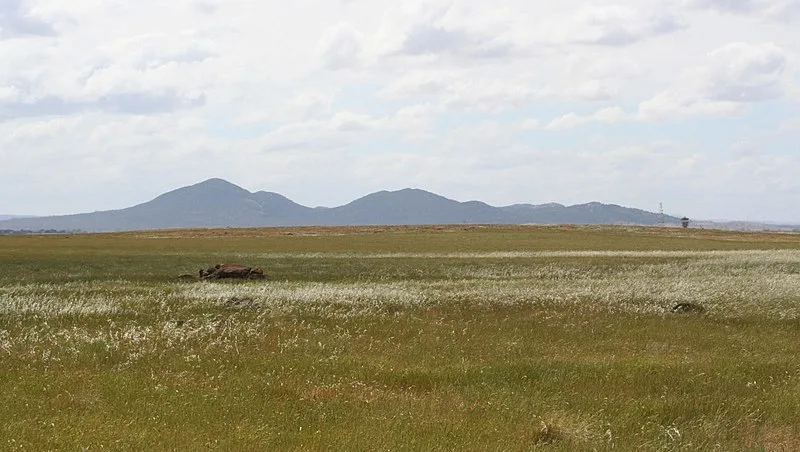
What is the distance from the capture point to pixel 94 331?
70.8 ft

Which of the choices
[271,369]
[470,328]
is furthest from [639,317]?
[271,369]

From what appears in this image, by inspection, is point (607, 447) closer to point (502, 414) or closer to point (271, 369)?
point (502, 414)

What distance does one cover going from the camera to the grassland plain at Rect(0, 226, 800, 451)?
1216 centimetres

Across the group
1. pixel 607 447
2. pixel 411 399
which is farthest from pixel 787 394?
pixel 411 399

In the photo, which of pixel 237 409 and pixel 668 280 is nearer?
pixel 237 409

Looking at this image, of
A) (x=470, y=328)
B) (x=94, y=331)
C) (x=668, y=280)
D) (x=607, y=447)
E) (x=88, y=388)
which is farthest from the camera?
(x=668, y=280)

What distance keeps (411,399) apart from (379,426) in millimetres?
2170

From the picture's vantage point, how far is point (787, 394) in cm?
1558

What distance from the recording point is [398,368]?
57.0 feet

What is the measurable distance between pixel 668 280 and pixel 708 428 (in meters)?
29.3

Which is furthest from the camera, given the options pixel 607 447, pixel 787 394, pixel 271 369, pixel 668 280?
pixel 668 280

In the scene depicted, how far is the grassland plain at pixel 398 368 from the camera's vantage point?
39.9 feet

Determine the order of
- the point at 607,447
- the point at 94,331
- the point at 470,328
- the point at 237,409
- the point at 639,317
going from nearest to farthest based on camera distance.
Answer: the point at 607,447, the point at 237,409, the point at 94,331, the point at 470,328, the point at 639,317

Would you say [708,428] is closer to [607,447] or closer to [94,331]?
[607,447]
